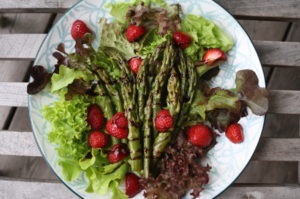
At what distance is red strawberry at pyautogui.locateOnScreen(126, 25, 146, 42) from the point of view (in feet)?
5.38

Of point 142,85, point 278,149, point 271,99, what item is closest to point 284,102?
point 271,99

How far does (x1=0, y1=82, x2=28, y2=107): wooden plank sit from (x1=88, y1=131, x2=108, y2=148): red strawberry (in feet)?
1.43

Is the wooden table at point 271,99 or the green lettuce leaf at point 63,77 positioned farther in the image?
the wooden table at point 271,99

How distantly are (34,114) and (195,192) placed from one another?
86cm

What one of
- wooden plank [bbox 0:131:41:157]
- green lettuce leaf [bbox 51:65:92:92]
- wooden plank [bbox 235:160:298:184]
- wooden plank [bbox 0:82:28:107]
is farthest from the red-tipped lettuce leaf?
wooden plank [bbox 235:160:298:184]

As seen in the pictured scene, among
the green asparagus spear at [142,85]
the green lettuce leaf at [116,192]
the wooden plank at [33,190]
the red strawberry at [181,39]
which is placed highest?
the red strawberry at [181,39]

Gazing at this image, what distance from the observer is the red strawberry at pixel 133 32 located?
5.38ft

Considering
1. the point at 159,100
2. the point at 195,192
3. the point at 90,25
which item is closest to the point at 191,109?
the point at 159,100

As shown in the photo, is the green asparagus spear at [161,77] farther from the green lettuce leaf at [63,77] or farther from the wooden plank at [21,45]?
the wooden plank at [21,45]

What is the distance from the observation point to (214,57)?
1.62 meters

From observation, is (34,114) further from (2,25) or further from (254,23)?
(254,23)

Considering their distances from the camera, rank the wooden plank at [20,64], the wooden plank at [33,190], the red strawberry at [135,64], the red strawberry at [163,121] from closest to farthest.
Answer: the red strawberry at [163,121] < the red strawberry at [135,64] < the wooden plank at [33,190] < the wooden plank at [20,64]

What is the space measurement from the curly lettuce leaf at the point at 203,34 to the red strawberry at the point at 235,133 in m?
0.38

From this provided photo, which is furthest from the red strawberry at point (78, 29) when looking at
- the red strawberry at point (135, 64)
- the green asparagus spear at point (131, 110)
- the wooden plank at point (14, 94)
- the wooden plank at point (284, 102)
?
the wooden plank at point (284, 102)
